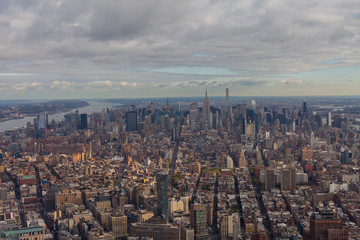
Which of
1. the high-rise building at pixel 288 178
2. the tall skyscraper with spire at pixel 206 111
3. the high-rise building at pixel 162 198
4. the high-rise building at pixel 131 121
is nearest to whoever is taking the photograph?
the high-rise building at pixel 162 198

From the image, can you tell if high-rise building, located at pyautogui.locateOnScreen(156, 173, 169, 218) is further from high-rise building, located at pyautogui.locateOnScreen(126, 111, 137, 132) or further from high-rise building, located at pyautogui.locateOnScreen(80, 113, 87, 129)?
high-rise building, located at pyautogui.locateOnScreen(80, 113, 87, 129)

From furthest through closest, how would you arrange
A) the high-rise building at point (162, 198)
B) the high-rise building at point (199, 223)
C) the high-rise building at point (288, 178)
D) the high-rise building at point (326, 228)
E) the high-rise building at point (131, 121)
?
1. the high-rise building at point (131, 121)
2. the high-rise building at point (288, 178)
3. the high-rise building at point (162, 198)
4. the high-rise building at point (199, 223)
5. the high-rise building at point (326, 228)

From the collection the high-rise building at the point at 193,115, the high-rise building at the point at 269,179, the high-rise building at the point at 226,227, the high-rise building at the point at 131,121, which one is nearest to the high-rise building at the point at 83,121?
the high-rise building at the point at 131,121

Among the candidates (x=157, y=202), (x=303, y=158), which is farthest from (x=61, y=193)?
(x=303, y=158)

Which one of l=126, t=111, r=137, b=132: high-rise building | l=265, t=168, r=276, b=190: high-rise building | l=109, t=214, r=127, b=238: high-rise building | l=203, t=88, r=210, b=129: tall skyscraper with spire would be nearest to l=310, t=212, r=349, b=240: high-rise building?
l=109, t=214, r=127, b=238: high-rise building

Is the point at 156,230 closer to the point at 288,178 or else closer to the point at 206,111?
the point at 288,178

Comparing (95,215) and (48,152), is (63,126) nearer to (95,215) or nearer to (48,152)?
(48,152)

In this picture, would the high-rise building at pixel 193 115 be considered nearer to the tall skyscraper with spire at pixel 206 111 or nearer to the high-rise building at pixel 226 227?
the tall skyscraper with spire at pixel 206 111
